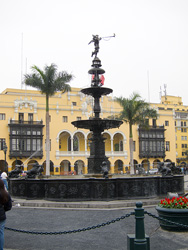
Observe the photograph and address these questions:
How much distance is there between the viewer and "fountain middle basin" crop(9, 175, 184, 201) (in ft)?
38.9

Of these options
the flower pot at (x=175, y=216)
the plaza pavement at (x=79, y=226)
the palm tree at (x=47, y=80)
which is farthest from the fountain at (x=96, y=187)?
the palm tree at (x=47, y=80)

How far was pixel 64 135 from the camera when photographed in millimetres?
53969

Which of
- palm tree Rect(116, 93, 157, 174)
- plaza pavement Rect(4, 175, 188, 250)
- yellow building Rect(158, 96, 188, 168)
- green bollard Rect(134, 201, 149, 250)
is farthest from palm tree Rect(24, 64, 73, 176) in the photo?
yellow building Rect(158, 96, 188, 168)

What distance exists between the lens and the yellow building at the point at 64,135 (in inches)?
1896

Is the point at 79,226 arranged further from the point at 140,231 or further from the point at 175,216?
the point at 140,231

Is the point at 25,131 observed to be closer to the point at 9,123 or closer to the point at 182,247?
the point at 9,123

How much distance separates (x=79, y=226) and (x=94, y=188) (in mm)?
3895

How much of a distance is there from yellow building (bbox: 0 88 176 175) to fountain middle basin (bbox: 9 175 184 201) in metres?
32.3

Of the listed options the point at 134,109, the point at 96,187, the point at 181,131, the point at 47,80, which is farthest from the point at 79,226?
the point at 181,131

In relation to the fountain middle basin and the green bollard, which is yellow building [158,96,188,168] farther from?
the green bollard

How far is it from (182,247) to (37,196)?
24.8 ft

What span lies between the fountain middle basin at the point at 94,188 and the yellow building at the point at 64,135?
32.3 meters

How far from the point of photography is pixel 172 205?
7324 millimetres

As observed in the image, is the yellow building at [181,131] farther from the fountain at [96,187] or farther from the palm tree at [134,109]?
the fountain at [96,187]
